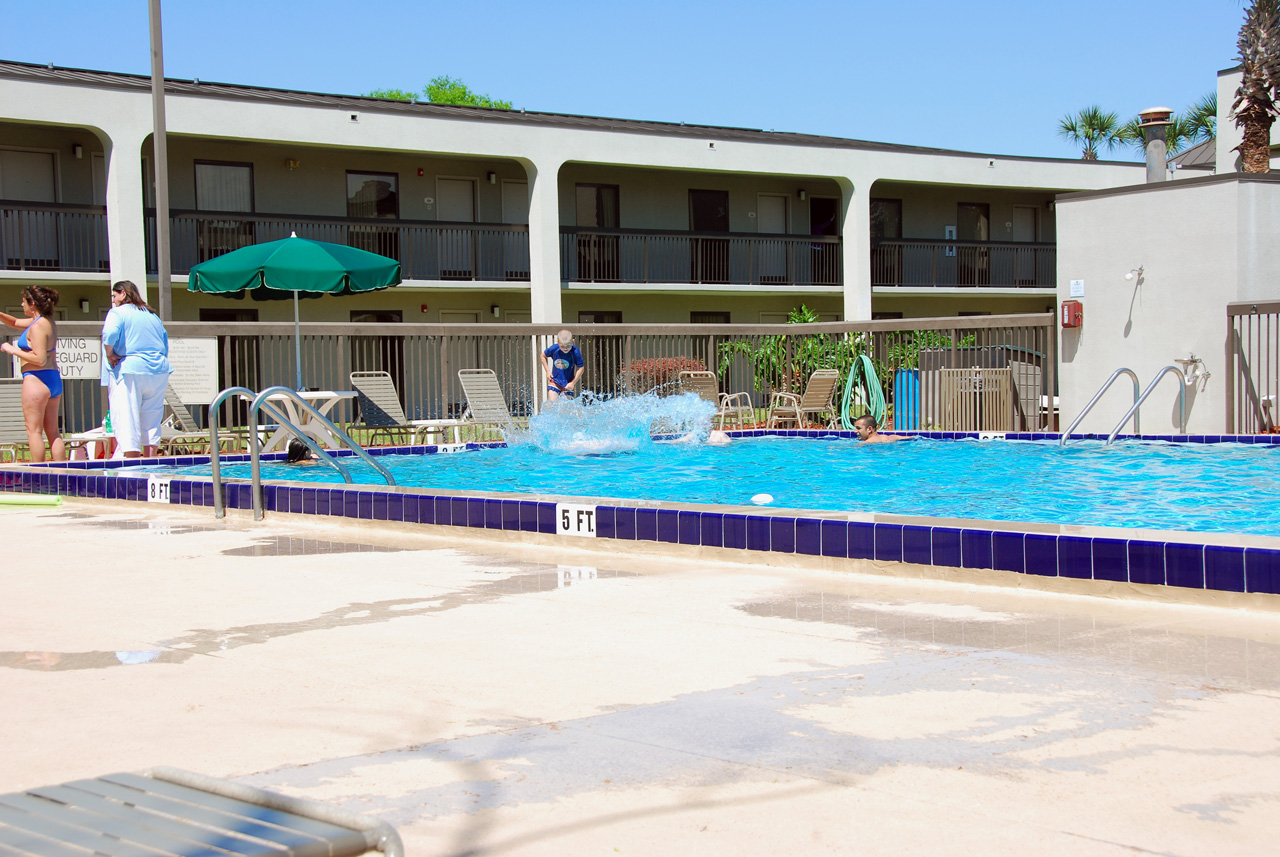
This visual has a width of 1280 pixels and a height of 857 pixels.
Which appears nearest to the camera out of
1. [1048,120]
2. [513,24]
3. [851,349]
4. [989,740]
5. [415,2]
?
[989,740]

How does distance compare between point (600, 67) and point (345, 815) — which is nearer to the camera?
point (345, 815)

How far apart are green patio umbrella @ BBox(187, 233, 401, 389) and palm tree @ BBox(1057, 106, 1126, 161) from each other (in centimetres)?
4222

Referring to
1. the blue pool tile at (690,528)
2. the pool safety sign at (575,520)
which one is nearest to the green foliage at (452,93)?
the pool safety sign at (575,520)

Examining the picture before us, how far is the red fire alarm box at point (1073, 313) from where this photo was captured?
14.7 meters

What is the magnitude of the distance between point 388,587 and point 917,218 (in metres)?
28.2

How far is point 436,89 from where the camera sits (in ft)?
212

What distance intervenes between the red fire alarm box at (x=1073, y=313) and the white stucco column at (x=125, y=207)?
14.1m

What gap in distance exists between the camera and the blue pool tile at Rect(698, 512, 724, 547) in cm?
608

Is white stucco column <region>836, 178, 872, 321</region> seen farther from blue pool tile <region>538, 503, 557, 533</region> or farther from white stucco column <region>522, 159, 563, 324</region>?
blue pool tile <region>538, 503, 557, 533</region>

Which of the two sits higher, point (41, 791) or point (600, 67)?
point (600, 67)

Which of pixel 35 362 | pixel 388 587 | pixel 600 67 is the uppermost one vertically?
pixel 600 67

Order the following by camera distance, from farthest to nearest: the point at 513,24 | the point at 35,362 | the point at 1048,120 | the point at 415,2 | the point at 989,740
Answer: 1. the point at 1048,120
2. the point at 513,24
3. the point at 415,2
4. the point at 35,362
5. the point at 989,740

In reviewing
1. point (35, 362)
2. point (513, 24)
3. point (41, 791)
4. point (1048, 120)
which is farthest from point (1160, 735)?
point (1048, 120)

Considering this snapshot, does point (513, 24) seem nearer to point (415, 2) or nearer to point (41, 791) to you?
point (415, 2)
